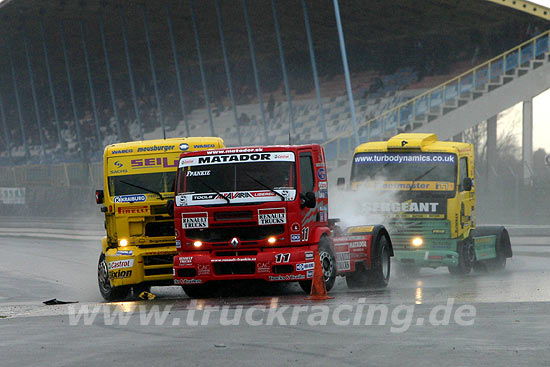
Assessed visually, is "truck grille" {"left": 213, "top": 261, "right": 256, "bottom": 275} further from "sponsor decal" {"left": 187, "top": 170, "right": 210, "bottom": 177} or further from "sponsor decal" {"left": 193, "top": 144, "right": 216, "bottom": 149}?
"sponsor decal" {"left": 193, "top": 144, "right": 216, "bottom": 149}

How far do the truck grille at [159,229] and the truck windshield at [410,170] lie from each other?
4.78 m

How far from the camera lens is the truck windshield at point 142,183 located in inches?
603

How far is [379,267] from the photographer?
1559 centimetres

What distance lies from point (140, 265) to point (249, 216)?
2.39 metres

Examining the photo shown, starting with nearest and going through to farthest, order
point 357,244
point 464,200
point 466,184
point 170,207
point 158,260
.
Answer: point 170,207
point 158,260
point 357,244
point 466,184
point 464,200

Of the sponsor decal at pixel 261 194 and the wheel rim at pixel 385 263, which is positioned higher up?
the sponsor decal at pixel 261 194

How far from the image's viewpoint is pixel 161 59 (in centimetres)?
5675

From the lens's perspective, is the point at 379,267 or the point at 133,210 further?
the point at 379,267

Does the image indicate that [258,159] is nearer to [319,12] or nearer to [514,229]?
[514,229]

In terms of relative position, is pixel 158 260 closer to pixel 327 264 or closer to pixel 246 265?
pixel 246 265

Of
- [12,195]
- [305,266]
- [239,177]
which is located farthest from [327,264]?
[12,195]

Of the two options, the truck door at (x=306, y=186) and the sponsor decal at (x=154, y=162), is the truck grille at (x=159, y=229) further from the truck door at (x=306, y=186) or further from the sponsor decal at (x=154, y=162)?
the truck door at (x=306, y=186)


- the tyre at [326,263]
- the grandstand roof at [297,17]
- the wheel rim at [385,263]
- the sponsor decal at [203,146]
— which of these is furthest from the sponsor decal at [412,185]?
the grandstand roof at [297,17]

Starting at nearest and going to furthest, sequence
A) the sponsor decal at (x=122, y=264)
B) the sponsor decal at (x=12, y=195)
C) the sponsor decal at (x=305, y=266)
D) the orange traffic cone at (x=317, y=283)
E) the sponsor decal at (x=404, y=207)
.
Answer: the sponsor decal at (x=305, y=266) → the orange traffic cone at (x=317, y=283) → the sponsor decal at (x=122, y=264) → the sponsor decal at (x=404, y=207) → the sponsor decal at (x=12, y=195)
